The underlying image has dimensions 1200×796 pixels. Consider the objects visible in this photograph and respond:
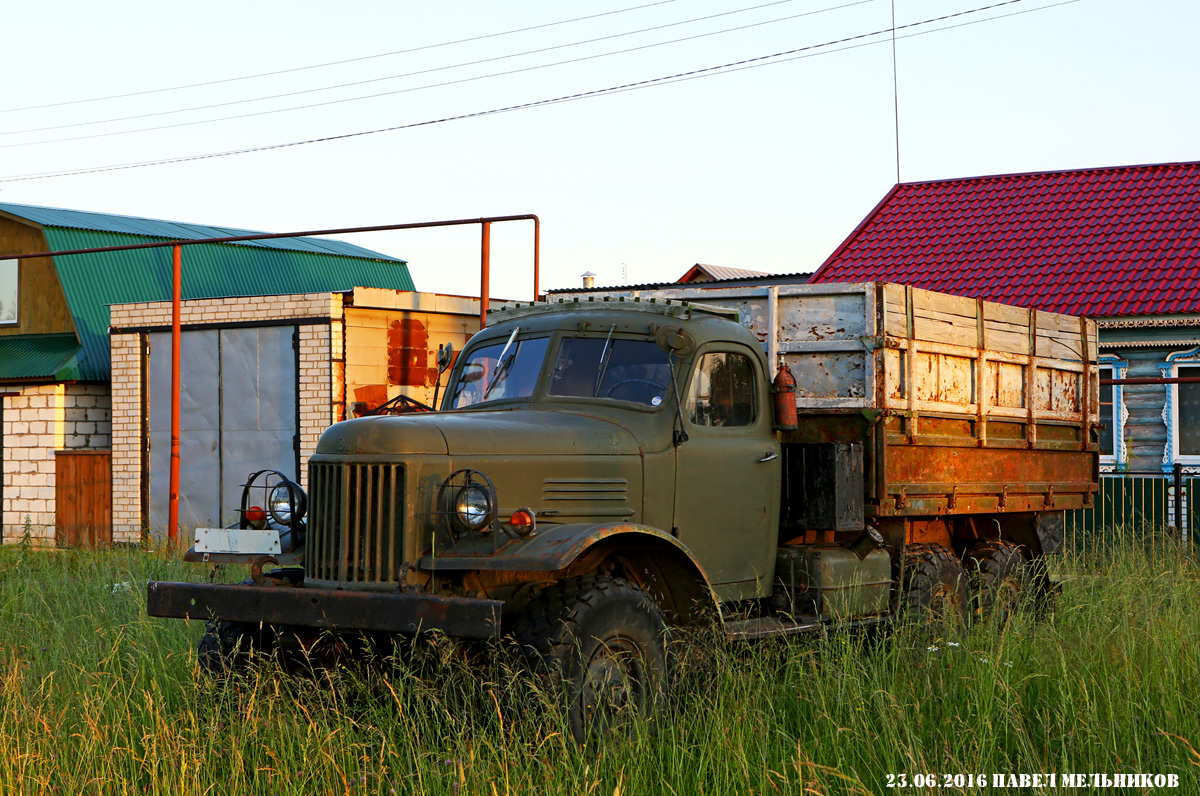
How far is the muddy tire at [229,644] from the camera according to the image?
252 inches

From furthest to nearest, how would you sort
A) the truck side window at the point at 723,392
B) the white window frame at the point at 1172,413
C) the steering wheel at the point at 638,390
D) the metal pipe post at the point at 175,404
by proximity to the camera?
the white window frame at the point at 1172,413 < the metal pipe post at the point at 175,404 < the truck side window at the point at 723,392 < the steering wheel at the point at 638,390

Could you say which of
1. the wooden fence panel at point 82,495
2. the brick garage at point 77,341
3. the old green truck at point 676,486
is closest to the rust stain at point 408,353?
the brick garage at point 77,341

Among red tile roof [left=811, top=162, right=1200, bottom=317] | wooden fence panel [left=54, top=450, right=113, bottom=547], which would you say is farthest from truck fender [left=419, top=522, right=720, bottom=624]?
wooden fence panel [left=54, top=450, right=113, bottom=547]

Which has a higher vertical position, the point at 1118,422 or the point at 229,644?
the point at 1118,422

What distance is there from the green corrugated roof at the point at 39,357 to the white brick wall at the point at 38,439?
293 mm

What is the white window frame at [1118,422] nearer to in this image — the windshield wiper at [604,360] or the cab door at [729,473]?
the cab door at [729,473]

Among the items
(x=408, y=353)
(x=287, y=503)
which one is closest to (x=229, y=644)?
(x=287, y=503)

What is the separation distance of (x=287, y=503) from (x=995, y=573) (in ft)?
16.9

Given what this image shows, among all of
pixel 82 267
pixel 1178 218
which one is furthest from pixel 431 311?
pixel 1178 218

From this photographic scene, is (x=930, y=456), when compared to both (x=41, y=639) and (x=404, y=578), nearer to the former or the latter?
(x=404, y=578)

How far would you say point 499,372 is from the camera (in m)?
7.01

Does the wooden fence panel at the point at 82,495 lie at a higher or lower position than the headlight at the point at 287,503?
lower

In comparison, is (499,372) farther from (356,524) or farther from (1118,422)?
(1118,422)

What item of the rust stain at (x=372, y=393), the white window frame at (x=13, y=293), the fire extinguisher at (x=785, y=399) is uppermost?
the white window frame at (x=13, y=293)
